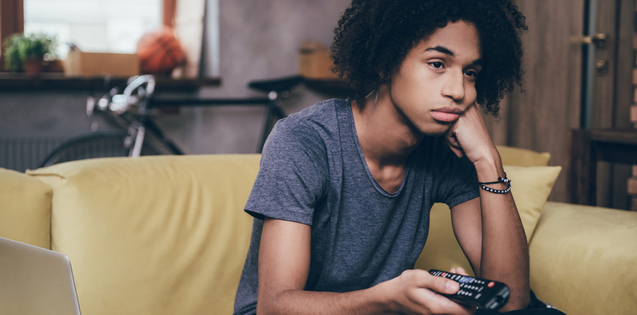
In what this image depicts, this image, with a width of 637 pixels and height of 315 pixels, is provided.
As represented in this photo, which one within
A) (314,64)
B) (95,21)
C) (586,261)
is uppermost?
(95,21)

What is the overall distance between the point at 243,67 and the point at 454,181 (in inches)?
85.6

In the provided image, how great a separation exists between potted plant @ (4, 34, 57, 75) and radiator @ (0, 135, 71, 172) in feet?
1.15

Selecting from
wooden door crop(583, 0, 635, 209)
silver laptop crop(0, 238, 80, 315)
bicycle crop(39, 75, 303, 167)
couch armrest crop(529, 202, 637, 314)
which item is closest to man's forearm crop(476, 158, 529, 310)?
couch armrest crop(529, 202, 637, 314)

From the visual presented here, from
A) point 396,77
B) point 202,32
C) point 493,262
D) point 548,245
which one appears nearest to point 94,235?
point 396,77

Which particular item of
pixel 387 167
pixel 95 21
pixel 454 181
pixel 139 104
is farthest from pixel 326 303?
pixel 95 21

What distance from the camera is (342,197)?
3.33 feet

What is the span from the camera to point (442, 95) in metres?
0.97

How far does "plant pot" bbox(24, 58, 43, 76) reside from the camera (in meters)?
2.68

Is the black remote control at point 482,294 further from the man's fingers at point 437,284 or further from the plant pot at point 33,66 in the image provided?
the plant pot at point 33,66

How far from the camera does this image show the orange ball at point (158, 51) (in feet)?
9.78

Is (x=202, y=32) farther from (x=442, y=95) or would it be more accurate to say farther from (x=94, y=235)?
(x=442, y=95)

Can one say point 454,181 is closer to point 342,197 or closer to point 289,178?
point 342,197

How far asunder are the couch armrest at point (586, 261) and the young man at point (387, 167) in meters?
0.14

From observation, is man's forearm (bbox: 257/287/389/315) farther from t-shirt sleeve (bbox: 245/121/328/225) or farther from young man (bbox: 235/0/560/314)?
t-shirt sleeve (bbox: 245/121/328/225)
